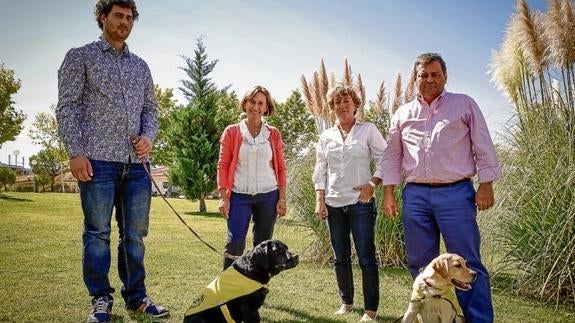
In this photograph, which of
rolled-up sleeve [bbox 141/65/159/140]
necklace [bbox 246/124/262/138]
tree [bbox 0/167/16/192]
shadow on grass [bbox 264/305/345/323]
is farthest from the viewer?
tree [bbox 0/167/16/192]

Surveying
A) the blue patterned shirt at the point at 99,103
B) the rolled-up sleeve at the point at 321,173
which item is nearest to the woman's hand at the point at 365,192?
the rolled-up sleeve at the point at 321,173

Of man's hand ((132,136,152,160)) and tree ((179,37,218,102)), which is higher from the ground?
tree ((179,37,218,102))

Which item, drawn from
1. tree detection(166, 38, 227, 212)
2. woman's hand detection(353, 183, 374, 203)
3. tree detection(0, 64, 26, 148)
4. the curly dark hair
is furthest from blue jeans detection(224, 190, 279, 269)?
tree detection(0, 64, 26, 148)

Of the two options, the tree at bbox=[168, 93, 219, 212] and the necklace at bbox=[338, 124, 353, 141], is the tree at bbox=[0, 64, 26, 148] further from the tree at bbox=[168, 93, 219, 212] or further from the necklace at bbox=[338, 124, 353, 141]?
the necklace at bbox=[338, 124, 353, 141]

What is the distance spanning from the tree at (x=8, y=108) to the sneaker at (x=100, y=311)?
65.7 feet

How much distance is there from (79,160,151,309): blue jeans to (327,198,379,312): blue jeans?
5.03 feet

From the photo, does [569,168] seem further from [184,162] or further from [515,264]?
[184,162]

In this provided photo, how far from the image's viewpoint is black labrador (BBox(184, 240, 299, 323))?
268 cm

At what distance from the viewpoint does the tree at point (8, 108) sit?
63.8 ft

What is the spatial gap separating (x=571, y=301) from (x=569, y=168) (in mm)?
1231

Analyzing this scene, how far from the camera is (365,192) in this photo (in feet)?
11.5

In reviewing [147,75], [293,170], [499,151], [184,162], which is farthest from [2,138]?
[499,151]

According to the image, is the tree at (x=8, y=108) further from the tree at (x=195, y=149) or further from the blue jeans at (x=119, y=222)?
the blue jeans at (x=119, y=222)

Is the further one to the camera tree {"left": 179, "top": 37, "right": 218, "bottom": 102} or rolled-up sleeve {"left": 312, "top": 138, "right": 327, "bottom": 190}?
tree {"left": 179, "top": 37, "right": 218, "bottom": 102}
